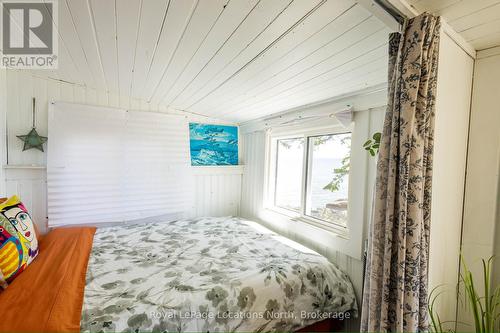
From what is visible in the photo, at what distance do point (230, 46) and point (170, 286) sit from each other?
4.68 feet

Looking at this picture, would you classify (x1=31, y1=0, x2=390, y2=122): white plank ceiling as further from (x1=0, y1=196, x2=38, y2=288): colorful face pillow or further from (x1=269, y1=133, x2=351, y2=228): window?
(x1=0, y1=196, x2=38, y2=288): colorful face pillow

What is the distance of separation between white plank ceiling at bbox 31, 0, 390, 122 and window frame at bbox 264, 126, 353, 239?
352mm

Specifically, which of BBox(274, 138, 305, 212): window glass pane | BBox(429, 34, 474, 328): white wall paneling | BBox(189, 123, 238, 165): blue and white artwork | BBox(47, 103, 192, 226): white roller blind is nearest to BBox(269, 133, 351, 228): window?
BBox(274, 138, 305, 212): window glass pane

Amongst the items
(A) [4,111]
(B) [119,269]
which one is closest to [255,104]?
(B) [119,269]

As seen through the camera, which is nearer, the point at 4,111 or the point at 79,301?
the point at 79,301

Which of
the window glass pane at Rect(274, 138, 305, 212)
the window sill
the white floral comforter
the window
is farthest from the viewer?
the window glass pane at Rect(274, 138, 305, 212)

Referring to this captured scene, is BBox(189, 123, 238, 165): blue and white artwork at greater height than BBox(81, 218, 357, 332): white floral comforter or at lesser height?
greater

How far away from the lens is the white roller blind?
221 centimetres

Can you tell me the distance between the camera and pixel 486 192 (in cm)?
115

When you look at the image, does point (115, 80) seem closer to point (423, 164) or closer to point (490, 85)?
point (423, 164)

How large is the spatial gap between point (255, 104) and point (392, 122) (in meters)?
1.55

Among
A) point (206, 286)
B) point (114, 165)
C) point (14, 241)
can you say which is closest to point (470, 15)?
point (206, 286)

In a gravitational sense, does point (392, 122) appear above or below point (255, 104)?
below

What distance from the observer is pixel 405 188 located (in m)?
0.85
